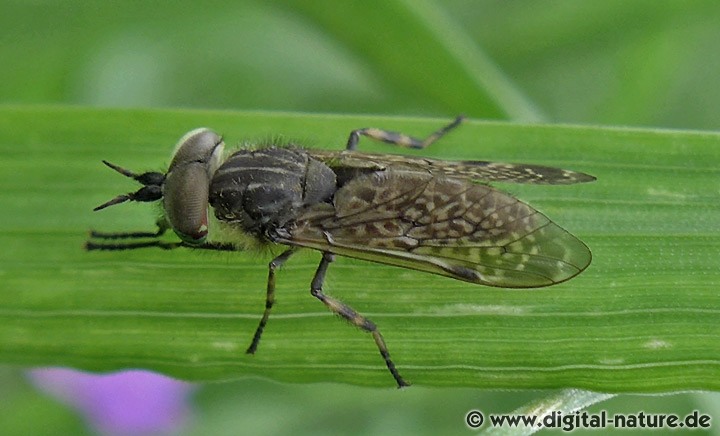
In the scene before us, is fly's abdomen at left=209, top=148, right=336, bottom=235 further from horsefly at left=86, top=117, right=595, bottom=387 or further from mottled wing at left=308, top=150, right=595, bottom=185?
mottled wing at left=308, top=150, right=595, bottom=185

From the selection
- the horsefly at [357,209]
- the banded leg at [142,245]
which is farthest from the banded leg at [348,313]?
the banded leg at [142,245]

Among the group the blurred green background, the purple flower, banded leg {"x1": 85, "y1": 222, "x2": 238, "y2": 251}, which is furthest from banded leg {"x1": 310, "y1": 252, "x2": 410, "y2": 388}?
the purple flower

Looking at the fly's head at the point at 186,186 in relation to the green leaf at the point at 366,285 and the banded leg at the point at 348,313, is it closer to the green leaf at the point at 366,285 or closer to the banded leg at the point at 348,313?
the green leaf at the point at 366,285

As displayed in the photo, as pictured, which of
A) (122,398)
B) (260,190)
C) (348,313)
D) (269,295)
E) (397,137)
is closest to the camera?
(348,313)

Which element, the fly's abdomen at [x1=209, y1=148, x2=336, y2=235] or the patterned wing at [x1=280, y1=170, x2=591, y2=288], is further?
the fly's abdomen at [x1=209, y1=148, x2=336, y2=235]

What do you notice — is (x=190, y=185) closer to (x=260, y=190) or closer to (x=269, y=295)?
(x=260, y=190)

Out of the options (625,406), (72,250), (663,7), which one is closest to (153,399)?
(72,250)

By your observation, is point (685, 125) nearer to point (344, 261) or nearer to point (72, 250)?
point (344, 261)

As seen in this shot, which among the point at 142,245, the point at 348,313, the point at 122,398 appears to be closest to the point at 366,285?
the point at 348,313
